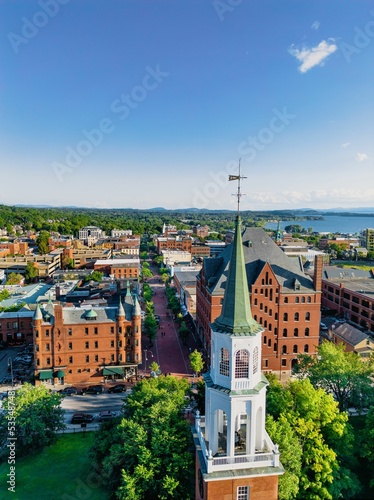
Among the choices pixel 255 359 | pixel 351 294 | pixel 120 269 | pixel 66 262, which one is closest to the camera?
pixel 255 359

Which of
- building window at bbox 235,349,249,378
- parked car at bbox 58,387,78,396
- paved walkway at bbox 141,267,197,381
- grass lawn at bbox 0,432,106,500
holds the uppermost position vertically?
building window at bbox 235,349,249,378

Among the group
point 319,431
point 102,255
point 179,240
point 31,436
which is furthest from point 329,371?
point 179,240

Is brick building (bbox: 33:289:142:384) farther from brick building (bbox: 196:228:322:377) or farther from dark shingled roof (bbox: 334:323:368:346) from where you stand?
dark shingled roof (bbox: 334:323:368:346)

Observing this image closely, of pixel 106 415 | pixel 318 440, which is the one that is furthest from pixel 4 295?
pixel 318 440

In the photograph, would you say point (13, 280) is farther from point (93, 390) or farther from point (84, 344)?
point (93, 390)

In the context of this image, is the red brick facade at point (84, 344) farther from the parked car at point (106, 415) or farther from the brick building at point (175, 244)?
the brick building at point (175, 244)

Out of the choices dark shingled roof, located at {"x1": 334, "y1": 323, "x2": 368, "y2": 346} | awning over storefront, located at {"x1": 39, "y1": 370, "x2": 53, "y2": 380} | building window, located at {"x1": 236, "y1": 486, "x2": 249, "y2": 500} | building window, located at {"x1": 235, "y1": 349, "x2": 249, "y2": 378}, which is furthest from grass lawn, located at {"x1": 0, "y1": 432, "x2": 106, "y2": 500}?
dark shingled roof, located at {"x1": 334, "y1": 323, "x2": 368, "y2": 346}
